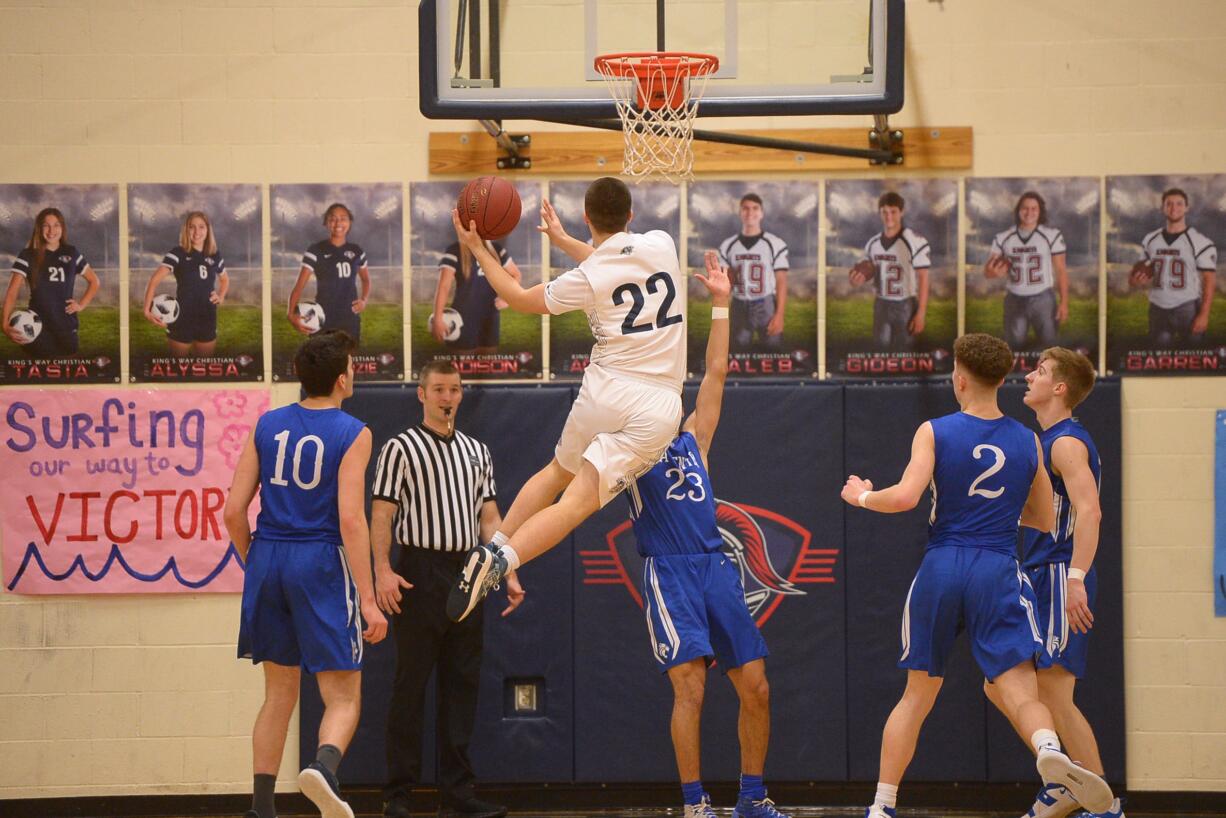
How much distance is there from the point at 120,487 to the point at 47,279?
119cm

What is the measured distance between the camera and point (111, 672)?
7.17 meters

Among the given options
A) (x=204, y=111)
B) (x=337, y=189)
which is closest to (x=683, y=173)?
(x=337, y=189)

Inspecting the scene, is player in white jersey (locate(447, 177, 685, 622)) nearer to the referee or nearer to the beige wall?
the referee

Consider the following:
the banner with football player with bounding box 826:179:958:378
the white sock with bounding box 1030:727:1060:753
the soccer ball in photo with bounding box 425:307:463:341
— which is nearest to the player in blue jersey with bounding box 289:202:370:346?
the soccer ball in photo with bounding box 425:307:463:341

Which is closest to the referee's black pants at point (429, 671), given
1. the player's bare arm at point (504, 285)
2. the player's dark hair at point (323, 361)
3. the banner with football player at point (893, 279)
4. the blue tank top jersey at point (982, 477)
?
the player's dark hair at point (323, 361)

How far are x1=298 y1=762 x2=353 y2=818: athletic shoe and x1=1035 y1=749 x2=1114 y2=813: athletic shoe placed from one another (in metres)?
2.68

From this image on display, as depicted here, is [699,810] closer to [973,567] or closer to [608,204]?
[973,567]

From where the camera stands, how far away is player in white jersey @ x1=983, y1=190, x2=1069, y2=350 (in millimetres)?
7164

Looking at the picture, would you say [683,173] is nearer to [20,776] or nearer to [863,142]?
[863,142]

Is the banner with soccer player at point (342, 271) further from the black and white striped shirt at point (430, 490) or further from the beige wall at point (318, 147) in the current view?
the black and white striped shirt at point (430, 490)

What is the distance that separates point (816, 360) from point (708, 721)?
2.01 m

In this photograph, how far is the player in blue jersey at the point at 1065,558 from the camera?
5789mm

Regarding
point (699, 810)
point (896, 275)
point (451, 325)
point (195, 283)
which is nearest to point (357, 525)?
point (699, 810)

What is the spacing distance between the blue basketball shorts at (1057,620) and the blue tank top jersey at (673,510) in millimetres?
1448
